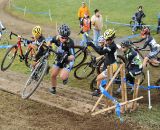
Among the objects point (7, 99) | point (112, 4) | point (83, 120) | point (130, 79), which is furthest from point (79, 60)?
point (112, 4)

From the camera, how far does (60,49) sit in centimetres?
1148

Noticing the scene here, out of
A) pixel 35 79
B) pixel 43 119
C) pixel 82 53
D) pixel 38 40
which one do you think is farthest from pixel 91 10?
pixel 43 119

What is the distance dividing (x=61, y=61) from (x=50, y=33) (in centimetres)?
1417

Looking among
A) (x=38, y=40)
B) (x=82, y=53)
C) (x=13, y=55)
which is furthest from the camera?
(x=82, y=53)

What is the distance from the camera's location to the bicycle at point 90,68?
43.2 feet

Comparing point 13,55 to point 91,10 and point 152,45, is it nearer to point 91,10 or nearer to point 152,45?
point 152,45

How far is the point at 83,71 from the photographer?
550 inches

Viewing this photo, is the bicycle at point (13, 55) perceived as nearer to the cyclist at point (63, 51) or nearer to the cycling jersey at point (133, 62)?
the cyclist at point (63, 51)

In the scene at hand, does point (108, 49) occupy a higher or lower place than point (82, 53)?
higher

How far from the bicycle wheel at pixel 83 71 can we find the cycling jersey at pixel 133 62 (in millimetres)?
1882

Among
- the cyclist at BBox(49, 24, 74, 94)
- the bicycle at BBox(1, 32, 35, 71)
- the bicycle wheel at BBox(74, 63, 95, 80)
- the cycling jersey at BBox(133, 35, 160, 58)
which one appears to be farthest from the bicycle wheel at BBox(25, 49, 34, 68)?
the cycling jersey at BBox(133, 35, 160, 58)

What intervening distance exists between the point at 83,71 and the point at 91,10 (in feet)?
66.4

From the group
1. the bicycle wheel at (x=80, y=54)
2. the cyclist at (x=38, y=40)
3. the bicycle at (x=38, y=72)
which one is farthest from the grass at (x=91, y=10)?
the bicycle at (x=38, y=72)

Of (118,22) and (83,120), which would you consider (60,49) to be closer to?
(83,120)
